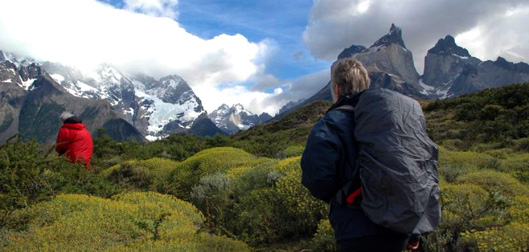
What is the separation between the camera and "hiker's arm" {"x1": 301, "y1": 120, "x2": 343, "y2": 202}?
312 cm

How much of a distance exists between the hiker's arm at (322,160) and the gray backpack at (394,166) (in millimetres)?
152

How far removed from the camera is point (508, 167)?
10141mm

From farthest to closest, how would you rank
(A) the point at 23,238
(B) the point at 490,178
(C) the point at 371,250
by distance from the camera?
(B) the point at 490,178 → (A) the point at 23,238 → (C) the point at 371,250

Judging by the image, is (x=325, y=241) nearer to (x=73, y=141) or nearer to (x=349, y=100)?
(x=349, y=100)

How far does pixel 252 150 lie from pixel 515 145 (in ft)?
33.3

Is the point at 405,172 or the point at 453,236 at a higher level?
the point at 405,172

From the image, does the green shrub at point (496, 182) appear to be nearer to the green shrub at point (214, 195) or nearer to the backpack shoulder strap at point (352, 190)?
the green shrub at point (214, 195)

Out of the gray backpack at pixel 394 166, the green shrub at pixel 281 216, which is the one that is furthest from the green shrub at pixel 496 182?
the gray backpack at pixel 394 166

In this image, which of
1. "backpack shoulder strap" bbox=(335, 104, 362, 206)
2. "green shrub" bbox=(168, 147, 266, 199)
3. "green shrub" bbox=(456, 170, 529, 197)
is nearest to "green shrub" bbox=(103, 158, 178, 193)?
"green shrub" bbox=(168, 147, 266, 199)

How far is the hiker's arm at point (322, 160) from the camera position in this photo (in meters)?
3.12

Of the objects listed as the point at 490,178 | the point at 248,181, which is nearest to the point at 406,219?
the point at 248,181

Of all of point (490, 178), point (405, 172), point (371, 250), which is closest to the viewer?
point (405, 172)

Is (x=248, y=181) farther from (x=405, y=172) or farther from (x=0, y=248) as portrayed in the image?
(x=405, y=172)

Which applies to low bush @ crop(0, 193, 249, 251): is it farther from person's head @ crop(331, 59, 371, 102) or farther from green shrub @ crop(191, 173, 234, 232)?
person's head @ crop(331, 59, 371, 102)
